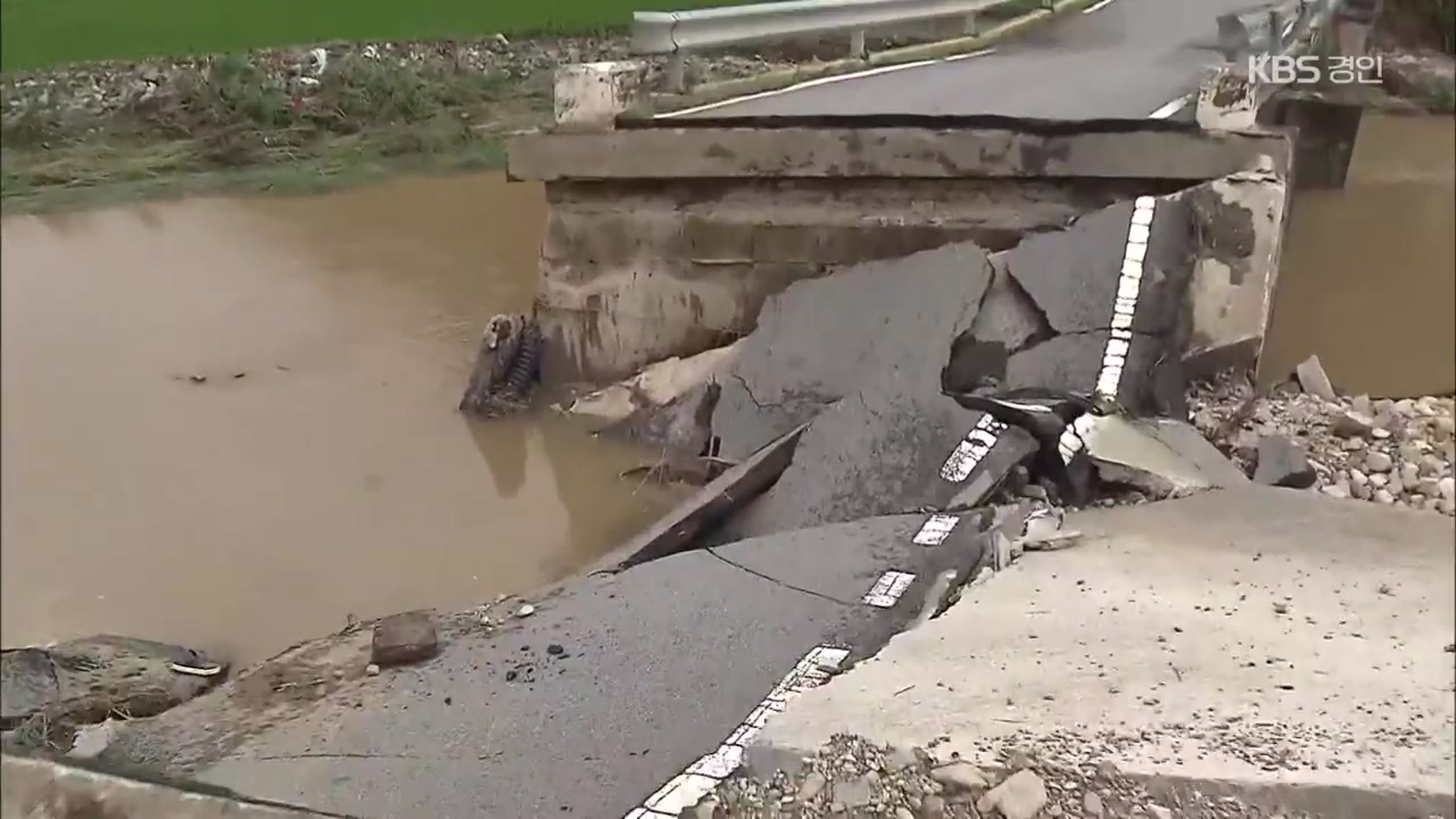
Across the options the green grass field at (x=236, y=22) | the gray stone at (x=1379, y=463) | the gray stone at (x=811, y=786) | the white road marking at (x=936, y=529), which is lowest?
the white road marking at (x=936, y=529)

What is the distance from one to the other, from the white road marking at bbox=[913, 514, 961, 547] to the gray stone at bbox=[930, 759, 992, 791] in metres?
0.83

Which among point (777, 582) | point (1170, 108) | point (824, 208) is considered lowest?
point (777, 582)

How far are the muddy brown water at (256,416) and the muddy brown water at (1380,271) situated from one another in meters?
1.53

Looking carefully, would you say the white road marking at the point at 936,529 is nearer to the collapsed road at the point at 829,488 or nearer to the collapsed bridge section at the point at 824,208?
the collapsed road at the point at 829,488

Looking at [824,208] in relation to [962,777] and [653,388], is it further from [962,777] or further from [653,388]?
[962,777]

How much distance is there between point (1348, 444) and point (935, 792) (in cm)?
84

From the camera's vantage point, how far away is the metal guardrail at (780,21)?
1.39 meters

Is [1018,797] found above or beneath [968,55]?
beneath

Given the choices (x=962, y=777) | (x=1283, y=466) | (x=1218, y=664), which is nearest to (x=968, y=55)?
(x=1283, y=466)

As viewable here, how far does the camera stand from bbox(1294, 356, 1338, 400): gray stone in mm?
2232

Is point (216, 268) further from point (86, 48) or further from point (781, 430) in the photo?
point (781, 430)

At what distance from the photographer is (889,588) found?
2.12 m

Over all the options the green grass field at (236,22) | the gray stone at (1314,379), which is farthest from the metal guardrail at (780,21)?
the gray stone at (1314,379)

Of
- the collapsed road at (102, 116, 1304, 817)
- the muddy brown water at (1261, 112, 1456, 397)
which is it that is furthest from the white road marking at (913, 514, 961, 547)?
the muddy brown water at (1261, 112, 1456, 397)
